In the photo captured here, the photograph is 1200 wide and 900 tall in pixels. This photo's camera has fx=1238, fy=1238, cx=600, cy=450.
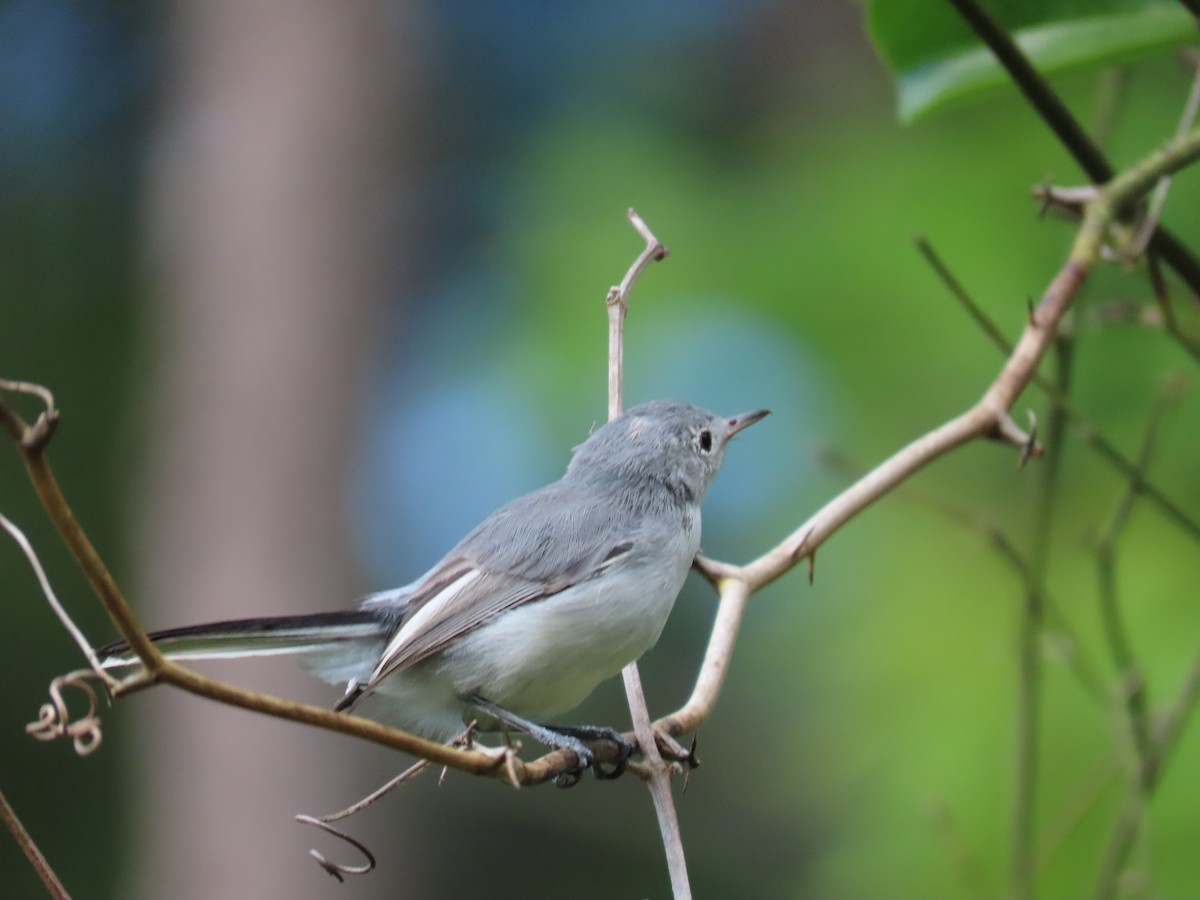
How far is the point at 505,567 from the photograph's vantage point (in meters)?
2.49

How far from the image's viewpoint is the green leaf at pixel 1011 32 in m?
2.05

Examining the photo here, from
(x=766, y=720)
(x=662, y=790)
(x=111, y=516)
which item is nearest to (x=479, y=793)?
(x=766, y=720)

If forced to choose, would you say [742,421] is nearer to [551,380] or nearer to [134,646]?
[551,380]

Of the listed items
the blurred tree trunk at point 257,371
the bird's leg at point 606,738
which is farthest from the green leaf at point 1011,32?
the blurred tree trunk at point 257,371

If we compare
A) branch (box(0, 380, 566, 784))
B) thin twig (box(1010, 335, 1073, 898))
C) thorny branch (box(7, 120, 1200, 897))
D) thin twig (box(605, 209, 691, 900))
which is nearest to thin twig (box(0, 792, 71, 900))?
branch (box(0, 380, 566, 784))

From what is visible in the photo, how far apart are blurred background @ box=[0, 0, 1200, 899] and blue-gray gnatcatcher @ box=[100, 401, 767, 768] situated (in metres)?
0.61

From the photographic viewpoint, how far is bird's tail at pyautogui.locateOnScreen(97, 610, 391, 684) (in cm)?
186

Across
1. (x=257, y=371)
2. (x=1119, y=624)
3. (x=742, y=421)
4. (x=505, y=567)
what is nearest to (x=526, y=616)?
(x=505, y=567)

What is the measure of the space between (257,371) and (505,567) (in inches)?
164

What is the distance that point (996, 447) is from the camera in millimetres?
3391

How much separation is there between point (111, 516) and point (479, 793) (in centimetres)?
268

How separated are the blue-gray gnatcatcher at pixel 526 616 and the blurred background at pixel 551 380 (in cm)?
61

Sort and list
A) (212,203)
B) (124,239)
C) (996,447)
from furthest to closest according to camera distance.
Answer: (124,239) < (212,203) < (996,447)

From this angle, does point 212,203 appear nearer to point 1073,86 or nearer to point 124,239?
point 124,239
